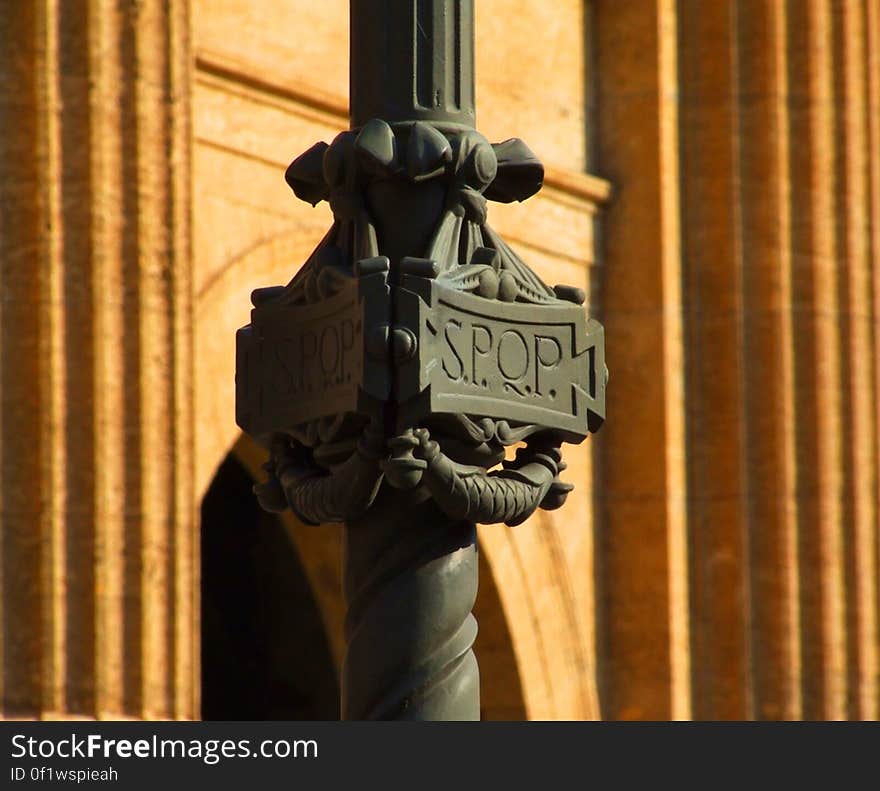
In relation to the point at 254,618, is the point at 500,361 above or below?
below

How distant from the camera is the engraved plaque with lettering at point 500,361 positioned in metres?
3.89

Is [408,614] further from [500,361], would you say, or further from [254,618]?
[254,618]

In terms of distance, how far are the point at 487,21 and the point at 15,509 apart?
16.3 feet

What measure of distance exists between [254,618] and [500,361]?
458 inches

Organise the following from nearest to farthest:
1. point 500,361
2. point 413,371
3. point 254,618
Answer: point 413,371 → point 500,361 → point 254,618

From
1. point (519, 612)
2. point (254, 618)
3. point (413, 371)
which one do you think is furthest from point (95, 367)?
point (413, 371)

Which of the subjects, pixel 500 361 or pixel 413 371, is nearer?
pixel 413 371

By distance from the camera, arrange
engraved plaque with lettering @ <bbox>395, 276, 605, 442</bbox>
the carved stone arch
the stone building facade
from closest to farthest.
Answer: engraved plaque with lettering @ <bbox>395, 276, 605, 442</bbox>, the carved stone arch, the stone building facade

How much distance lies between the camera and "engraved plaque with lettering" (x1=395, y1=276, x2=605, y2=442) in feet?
12.8

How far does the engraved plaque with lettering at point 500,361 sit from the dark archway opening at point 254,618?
11.0m

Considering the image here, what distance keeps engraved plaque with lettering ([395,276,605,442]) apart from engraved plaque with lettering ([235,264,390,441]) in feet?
0.15

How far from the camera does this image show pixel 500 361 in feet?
13.1
